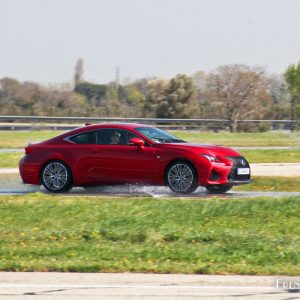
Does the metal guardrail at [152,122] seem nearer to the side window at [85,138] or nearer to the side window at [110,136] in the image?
the side window at [85,138]

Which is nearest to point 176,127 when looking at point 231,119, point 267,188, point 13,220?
point 231,119

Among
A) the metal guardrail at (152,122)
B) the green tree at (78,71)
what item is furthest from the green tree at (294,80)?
the green tree at (78,71)

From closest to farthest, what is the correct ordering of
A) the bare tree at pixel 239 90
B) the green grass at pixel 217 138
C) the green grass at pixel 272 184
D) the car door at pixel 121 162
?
the car door at pixel 121 162, the green grass at pixel 272 184, the green grass at pixel 217 138, the bare tree at pixel 239 90

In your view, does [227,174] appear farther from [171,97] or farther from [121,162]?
[171,97]

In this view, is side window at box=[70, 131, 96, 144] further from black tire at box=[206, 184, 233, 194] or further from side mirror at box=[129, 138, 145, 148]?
black tire at box=[206, 184, 233, 194]

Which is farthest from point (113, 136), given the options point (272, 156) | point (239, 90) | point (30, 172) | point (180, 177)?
point (239, 90)

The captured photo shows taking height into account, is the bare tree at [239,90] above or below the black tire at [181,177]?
above

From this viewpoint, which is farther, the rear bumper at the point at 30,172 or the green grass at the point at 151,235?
the rear bumper at the point at 30,172

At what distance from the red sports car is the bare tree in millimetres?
35089

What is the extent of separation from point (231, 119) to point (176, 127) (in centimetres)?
487

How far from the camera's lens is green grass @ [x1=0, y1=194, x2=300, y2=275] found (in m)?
9.39

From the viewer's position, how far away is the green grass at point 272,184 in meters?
17.5

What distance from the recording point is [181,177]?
15609mm

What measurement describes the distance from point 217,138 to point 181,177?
23.6 m
